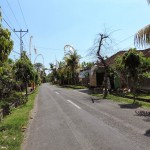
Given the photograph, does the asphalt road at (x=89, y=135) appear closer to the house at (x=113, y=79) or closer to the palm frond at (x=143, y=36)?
the palm frond at (x=143, y=36)

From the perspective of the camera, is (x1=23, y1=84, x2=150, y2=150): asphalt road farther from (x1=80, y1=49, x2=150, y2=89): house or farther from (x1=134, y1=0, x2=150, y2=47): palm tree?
→ (x1=80, y1=49, x2=150, y2=89): house

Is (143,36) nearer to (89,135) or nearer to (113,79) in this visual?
(89,135)

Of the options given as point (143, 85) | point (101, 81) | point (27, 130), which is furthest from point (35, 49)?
point (27, 130)

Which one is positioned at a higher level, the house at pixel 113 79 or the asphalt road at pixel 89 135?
the house at pixel 113 79

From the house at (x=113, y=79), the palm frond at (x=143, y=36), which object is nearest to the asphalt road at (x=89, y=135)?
the palm frond at (x=143, y=36)

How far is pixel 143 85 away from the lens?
35.9 m

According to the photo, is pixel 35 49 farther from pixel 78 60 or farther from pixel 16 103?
pixel 16 103

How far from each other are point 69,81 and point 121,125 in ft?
273

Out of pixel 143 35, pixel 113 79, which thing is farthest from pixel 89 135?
pixel 113 79

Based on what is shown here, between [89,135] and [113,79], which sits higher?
[113,79]

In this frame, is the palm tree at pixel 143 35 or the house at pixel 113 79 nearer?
the palm tree at pixel 143 35

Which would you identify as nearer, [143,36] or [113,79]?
[143,36]

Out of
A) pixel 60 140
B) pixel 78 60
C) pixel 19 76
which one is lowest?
pixel 60 140

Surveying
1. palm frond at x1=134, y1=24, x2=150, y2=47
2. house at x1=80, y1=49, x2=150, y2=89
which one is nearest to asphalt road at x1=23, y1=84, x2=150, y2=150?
palm frond at x1=134, y1=24, x2=150, y2=47
